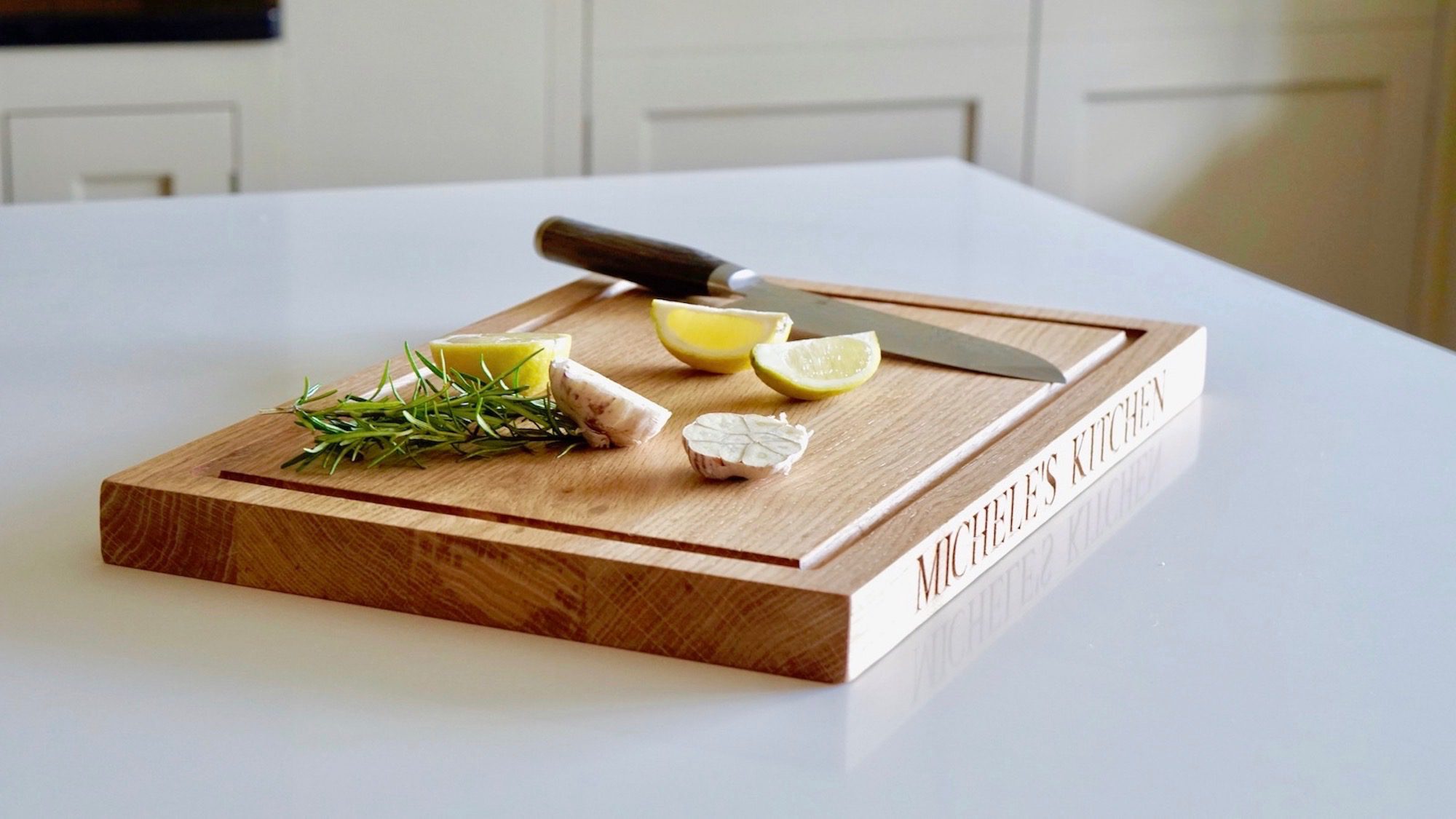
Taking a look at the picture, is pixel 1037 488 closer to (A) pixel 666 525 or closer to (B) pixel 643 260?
(A) pixel 666 525

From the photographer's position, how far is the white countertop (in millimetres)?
507

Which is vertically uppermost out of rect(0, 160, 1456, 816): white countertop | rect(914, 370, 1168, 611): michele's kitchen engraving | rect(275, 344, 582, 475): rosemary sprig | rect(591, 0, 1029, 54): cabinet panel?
rect(591, 0, 1029, 54): cabinet panel

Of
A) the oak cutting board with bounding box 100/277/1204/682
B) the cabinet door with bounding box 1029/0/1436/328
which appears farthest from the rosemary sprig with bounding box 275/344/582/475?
the cabinet door with bounding box 1029/0/1436/328

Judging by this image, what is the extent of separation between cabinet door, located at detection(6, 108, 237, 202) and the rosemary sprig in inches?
75.3

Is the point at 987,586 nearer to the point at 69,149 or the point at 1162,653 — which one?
the point at 1162,653

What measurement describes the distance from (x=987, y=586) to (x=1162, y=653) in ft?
0.28

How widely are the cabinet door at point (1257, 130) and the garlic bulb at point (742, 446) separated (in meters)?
2.19

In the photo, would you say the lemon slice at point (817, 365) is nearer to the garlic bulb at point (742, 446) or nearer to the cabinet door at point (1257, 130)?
the garlic bulb at point (742, 446)

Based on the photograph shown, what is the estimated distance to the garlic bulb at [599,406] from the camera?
69cm

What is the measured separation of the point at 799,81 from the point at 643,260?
1.72 meters

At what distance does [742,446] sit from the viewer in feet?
2.22

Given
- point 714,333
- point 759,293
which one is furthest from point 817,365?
point 759,293

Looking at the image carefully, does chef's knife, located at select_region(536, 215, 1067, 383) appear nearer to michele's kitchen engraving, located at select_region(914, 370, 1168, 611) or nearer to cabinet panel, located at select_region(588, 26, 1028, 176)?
michele's kitchen engraving, located at select_region(914, 370, 1168, 611)

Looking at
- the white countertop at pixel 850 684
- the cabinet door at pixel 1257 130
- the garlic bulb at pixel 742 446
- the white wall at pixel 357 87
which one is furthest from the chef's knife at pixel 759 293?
the cabinet door at pixel 1257 130
